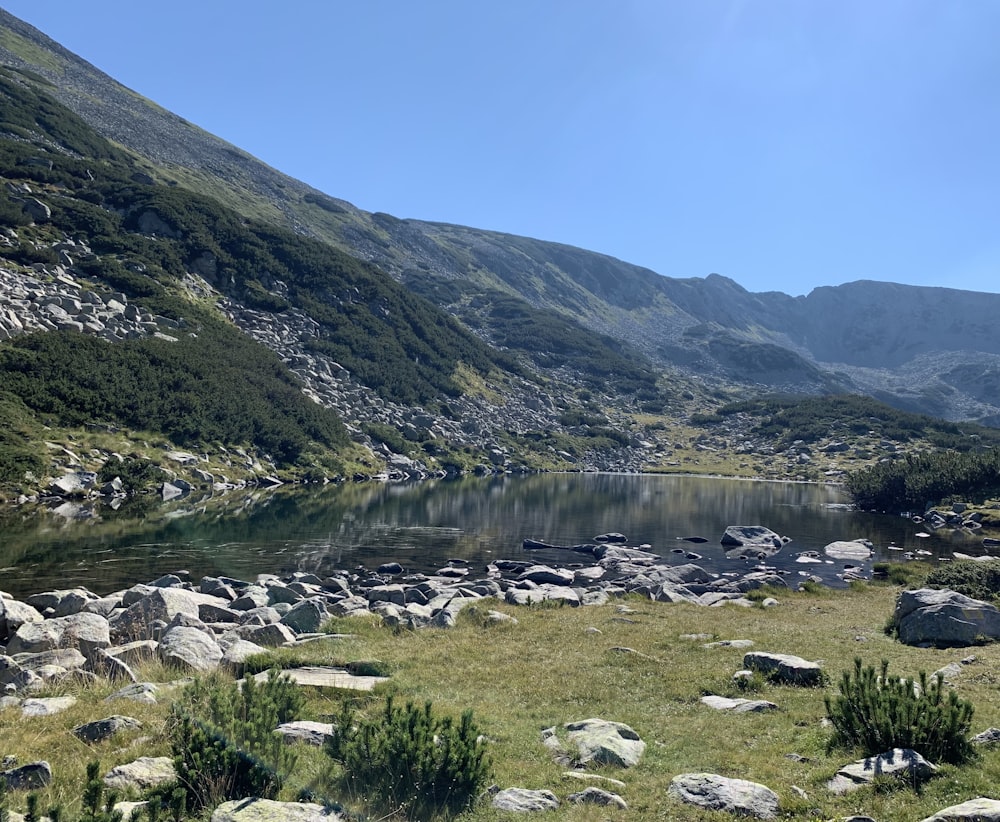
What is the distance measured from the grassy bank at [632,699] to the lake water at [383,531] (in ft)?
42.9

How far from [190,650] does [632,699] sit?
29.5 ft

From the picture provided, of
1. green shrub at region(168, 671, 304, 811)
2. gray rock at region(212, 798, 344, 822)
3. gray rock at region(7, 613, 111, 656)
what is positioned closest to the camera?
gray rock at region(212, 798, 344, 822)

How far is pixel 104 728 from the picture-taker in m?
8.88

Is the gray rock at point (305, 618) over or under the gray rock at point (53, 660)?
under

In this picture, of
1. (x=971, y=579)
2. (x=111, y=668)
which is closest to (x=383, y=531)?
(x=111, y=668)

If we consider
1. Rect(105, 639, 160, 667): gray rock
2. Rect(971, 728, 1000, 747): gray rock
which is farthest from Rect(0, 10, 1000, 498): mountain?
Rect(971, 728, 1000, 747): gray rock

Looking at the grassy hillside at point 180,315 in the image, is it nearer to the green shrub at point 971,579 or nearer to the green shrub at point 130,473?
the green shrub at point 130,473

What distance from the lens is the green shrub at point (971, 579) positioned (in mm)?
22766

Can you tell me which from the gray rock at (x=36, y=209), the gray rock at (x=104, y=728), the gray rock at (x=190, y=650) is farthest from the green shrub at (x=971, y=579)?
the gray rock at (x=36, y=209)

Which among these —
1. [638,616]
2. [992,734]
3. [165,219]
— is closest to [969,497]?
[638,616]

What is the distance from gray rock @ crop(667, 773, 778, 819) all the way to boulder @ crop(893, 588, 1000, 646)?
39.3ft

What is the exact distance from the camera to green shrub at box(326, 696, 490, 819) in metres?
7.29

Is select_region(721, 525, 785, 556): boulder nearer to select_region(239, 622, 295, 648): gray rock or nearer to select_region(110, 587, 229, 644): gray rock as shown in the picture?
select_region(239, 622, 295, 648): gray rock

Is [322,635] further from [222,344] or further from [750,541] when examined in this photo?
[222,344]
